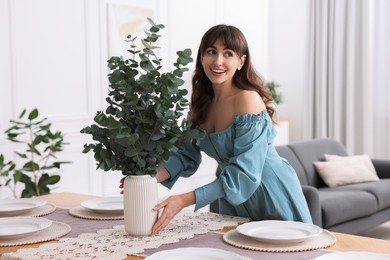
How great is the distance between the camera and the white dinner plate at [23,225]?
7.06 ft

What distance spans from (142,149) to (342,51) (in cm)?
584

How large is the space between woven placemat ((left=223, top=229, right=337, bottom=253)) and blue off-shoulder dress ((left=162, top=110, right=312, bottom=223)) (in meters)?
0.21

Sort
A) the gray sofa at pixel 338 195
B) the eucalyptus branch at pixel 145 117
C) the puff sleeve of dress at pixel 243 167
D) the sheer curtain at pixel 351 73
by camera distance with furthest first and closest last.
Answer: the sheer curtain at pixel 351 73 → the gray sofa at pixel 338 195 → the puff sleeve of dress at pixel 243 167 → the eucalyptus branch at pixel 145 117

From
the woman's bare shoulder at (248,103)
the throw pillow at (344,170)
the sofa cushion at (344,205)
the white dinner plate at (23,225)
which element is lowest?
the sofa cushion at (344,205)

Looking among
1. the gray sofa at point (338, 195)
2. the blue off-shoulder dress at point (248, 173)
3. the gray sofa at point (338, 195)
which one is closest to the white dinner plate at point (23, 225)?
the blue off-shoulder dress at point (248, 173)

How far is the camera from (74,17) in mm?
5469

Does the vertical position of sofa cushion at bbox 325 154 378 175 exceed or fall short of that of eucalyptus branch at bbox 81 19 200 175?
it falls short

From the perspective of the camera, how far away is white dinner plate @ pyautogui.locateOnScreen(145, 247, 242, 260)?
1.82 meters

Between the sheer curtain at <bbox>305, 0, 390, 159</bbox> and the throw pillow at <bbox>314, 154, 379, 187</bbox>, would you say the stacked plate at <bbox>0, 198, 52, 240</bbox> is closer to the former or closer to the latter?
the throw pillow at <bbox>314, 154, 379, 187</bbox>

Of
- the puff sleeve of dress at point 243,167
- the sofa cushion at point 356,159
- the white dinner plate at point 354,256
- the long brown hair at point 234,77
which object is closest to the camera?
the white dinner plate at point 354,256

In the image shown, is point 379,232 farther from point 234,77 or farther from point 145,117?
point 145,117

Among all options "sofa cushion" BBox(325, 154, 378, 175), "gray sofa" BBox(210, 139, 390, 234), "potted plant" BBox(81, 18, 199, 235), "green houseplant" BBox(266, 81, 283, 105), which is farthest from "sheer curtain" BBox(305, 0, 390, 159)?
"potted plant" BBox(81, 18, 199, 235)

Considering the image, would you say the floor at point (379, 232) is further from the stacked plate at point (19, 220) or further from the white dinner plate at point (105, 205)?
the stacked plate at point (19, 220)

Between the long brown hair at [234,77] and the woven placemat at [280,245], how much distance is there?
621 mm
